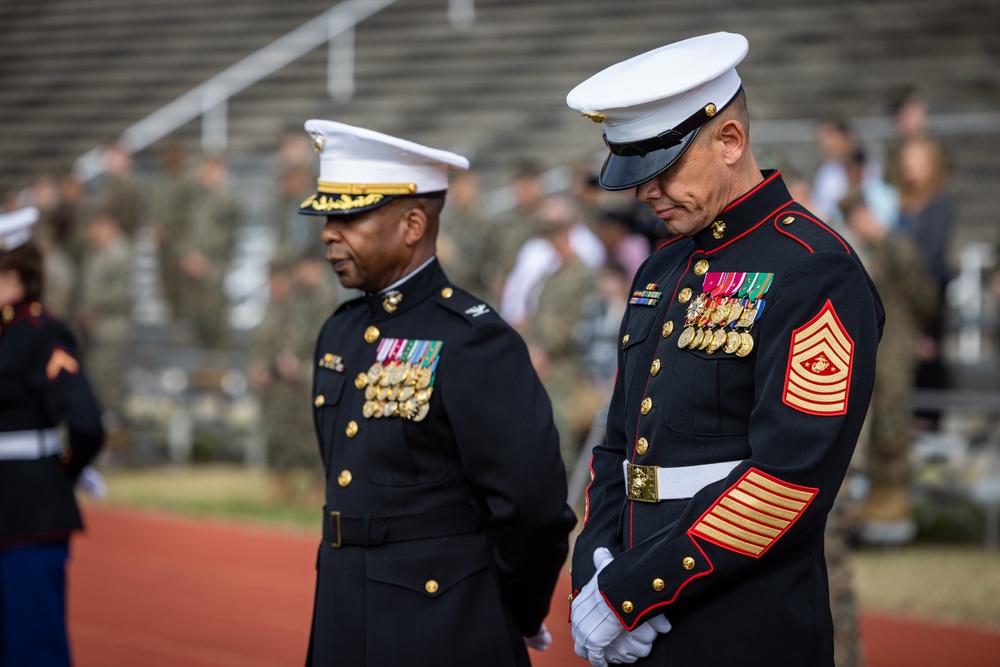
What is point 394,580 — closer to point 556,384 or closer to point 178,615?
point 178,615

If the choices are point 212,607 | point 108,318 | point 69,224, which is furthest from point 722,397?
point 69,224

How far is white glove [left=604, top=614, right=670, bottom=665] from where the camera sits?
8.81ft

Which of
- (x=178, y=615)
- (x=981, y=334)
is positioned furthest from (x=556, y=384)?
(x=981, y=334)

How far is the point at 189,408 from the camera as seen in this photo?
12.5m

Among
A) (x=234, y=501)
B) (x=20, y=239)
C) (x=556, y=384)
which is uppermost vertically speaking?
(x=20, y=239)

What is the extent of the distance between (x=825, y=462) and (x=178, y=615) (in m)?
5.64

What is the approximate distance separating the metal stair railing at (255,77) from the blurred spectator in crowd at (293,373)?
7949 mm

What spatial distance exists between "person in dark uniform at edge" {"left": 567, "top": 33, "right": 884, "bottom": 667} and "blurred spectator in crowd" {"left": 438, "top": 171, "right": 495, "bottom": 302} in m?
7.59

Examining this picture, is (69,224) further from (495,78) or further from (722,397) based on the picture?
(722,397)

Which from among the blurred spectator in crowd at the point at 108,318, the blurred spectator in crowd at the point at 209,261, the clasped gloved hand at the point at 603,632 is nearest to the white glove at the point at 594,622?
the clasped gloved hand at the point at 603,632

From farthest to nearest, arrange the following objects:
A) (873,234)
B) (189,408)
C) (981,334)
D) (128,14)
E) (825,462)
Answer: (128,14) < (189,408) < (981,334) < (873,234) < (825,462)

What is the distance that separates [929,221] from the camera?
29.7 ft

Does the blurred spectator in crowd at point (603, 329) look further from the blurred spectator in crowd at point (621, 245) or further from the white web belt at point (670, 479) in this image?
the white web belt at point (670, 479)

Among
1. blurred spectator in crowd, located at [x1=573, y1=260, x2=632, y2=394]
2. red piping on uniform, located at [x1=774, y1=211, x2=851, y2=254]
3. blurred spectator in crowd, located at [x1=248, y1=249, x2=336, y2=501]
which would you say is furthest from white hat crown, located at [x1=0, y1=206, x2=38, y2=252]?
blurred spectator in crowd, located at [x1=248, y1=249, x2=336, y2=501]
